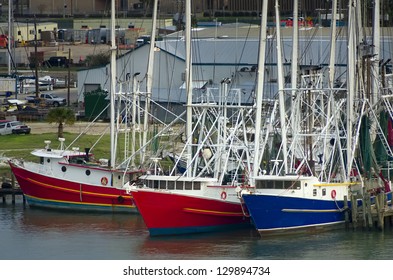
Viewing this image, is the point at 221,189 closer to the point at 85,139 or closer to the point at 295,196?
the point at 295,196

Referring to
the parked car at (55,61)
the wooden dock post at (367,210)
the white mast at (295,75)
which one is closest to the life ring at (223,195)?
the white mast at (295,75)

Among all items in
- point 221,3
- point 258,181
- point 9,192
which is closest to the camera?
point 258,181

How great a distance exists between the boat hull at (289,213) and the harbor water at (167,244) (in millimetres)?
431

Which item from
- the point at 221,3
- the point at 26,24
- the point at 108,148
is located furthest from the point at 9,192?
the point at 26,24

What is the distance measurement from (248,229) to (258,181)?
3537 mm

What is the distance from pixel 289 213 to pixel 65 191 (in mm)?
13880

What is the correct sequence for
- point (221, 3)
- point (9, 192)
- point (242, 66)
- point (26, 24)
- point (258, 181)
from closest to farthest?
point (258, 181) < point (9, 192) < point (242, 66) < point (221, 3) < point (26, 24)

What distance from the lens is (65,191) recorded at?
231 feet

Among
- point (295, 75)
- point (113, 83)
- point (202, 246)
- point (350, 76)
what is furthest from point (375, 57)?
point (202, 246)

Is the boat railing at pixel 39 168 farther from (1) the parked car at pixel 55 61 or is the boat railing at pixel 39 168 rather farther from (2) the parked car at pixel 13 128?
(1) the parked car at pixel 55 61

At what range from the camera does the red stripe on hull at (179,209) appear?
60969 mm

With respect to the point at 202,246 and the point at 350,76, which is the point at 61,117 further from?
the point at 202,246

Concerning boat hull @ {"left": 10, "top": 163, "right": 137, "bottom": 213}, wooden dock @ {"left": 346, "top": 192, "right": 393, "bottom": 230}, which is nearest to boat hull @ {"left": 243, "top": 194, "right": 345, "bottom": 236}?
wooden dock @ {"left": 346, "top": 192, "right": 393, "bottom": 230}

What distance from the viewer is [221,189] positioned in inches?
2427
